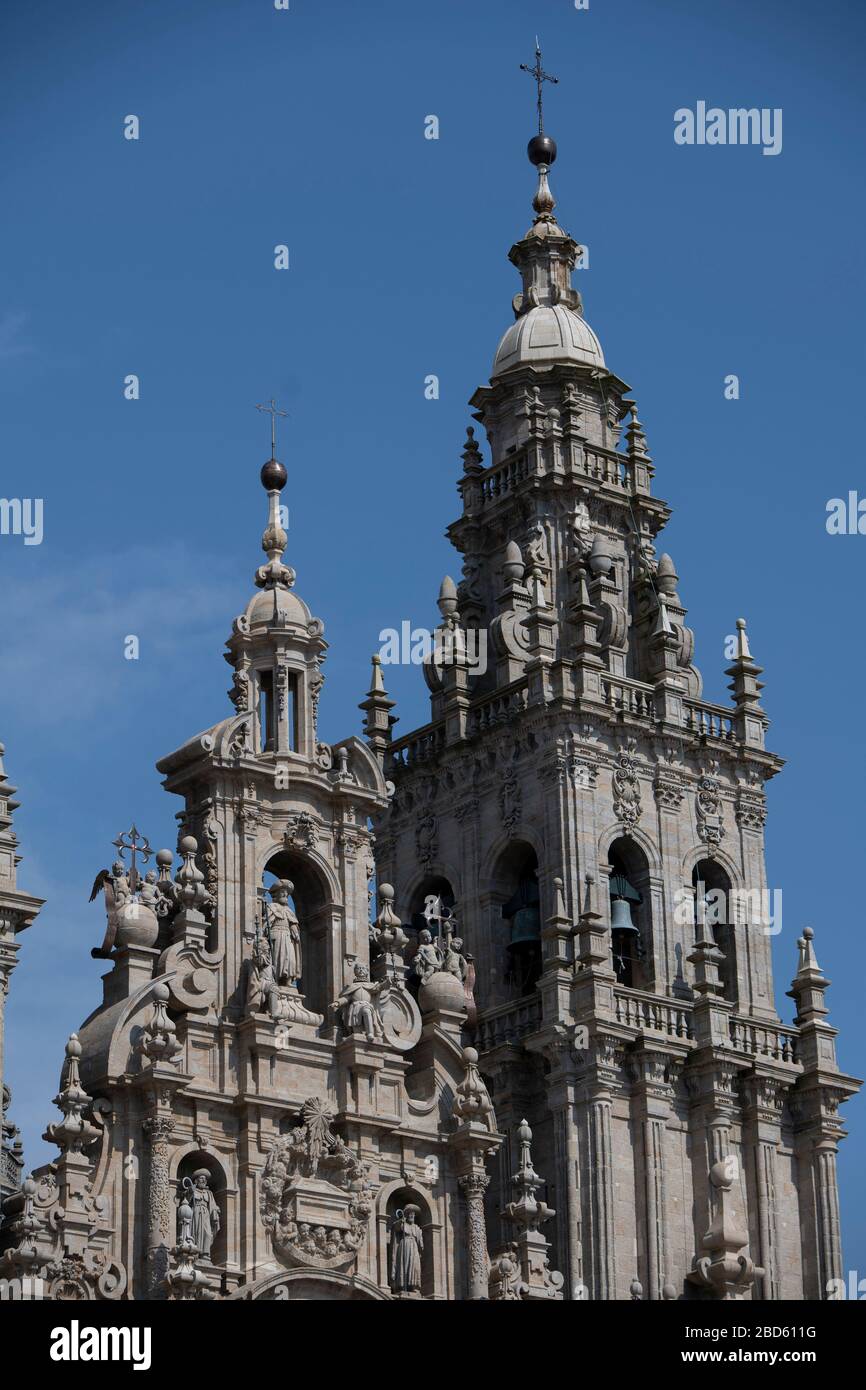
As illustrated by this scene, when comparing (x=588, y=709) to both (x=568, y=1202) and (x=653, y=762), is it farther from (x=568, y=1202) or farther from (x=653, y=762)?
(x=568, y=1202)

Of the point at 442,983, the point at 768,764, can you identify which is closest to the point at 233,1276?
the point at 442,983

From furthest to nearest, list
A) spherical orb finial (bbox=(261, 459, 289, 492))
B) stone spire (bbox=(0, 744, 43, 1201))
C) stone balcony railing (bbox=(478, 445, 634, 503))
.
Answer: stone balcony railing (bbox=(478, 445, 634, 503)), spherical orb finial (bbox=(261, 459, 289, 492)), stone spire (bbox=(0, 744, 43, 1201))

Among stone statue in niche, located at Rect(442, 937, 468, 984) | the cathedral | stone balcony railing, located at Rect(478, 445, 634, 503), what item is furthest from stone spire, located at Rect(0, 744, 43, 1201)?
stone balcony railing, located at Rect(478, 445, 634, 503)

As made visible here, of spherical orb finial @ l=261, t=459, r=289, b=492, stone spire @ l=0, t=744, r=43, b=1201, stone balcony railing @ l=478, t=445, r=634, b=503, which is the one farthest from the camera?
stone balcony railing @ l=478, t=445, r=634, b=503

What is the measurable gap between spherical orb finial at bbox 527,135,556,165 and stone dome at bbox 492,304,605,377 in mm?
3541

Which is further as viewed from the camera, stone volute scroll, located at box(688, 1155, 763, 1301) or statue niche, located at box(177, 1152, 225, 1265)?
stone volute scroll, located at box(688, 1155, 763, 1301)

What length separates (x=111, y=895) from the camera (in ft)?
170

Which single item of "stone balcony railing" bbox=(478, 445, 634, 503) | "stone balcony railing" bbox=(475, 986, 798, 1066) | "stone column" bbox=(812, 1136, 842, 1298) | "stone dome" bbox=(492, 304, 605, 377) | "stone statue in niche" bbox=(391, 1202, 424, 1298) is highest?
"stone dome" bbox=(492, 304, 605, 377)

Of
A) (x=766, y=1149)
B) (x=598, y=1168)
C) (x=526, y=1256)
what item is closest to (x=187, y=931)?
(x=526, y=1256)

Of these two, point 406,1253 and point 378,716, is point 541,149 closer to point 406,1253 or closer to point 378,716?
point 378,716

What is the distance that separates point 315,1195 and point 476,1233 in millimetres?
3160

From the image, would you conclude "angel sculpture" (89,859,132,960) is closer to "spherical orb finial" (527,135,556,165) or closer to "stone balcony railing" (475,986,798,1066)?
"stone balcony railing" (475,986,798,1066)

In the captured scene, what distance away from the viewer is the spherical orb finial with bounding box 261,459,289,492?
2237 inches

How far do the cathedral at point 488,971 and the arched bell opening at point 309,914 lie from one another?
0.07 meters
